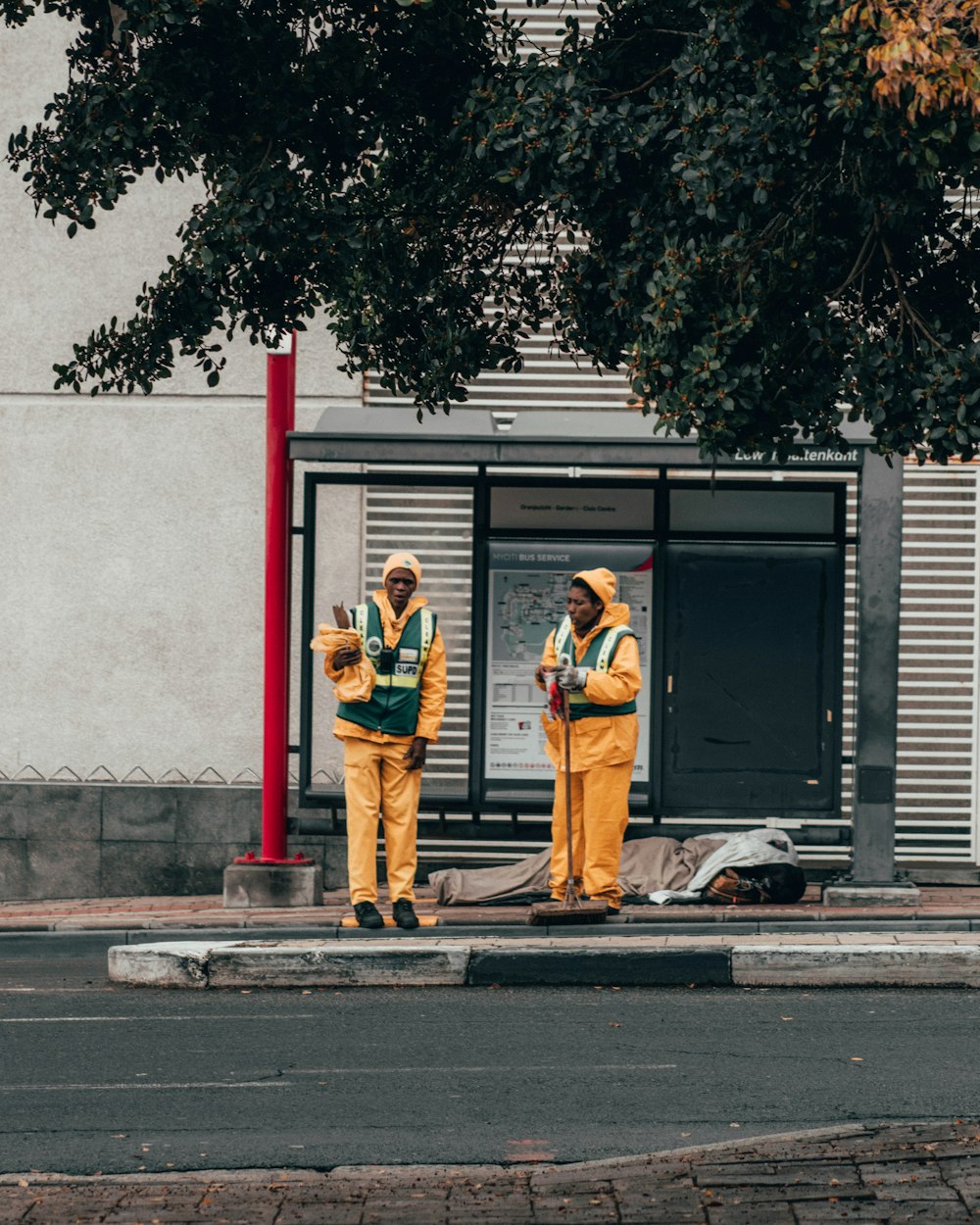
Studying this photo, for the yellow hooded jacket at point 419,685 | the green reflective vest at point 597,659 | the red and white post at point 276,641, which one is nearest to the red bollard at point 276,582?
the red and white post at point 276,641

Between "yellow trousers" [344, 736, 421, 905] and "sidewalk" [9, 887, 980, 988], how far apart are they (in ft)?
0.79

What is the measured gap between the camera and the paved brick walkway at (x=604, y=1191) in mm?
4762

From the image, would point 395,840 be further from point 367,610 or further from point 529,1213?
point 529,1213

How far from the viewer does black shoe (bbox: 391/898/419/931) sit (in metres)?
9.12

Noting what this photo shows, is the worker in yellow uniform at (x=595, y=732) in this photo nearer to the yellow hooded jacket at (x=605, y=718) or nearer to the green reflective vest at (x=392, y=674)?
the yellow hooded jacket at (x=605, y=718)

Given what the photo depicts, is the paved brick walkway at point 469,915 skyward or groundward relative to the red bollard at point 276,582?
groundward

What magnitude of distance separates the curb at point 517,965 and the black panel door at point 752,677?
282 centimetres

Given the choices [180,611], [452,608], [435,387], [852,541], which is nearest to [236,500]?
[180,611]

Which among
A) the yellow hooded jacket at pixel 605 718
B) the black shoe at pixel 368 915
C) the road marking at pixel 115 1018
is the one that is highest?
the yellow hooded jacket at pixel 605 718

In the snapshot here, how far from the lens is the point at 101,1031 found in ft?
24.2

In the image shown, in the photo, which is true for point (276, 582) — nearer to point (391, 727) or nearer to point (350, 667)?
point (350, 667)

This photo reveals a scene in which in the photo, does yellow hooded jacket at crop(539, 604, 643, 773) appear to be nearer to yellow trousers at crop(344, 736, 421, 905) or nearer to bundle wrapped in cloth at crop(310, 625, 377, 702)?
yellow trousers at crop(344, 736, 421, 905)

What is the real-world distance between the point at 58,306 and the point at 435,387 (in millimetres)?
5635

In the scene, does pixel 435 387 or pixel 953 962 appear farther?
pixel 953 962
